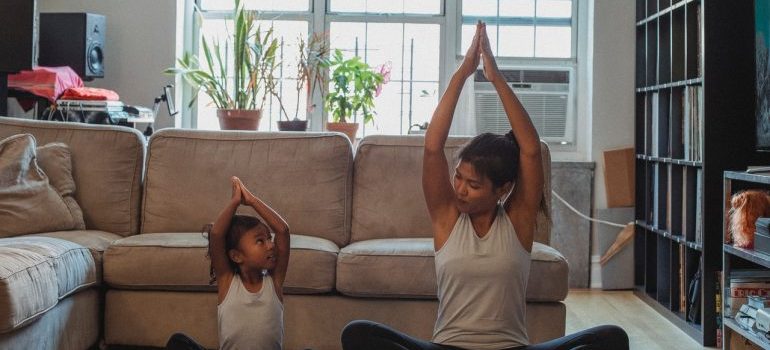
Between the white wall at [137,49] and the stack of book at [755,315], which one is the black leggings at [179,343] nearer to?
the stack of book at [755,315]

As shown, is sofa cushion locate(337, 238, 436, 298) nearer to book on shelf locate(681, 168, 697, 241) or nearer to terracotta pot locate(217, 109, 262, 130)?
book on shelf locate(681, 168, 697, 241)

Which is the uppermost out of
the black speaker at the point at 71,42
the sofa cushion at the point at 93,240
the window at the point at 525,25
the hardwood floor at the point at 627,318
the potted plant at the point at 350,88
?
the window at the point at 525,25

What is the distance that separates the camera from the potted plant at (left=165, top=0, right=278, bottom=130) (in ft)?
16.7

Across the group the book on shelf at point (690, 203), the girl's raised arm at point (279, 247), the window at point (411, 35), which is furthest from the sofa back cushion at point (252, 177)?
the window at point (411, 35)

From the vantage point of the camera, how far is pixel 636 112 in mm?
5168

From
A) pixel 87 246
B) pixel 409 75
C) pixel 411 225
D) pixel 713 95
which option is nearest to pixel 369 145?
pixel 411 225

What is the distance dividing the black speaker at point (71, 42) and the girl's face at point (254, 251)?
275 cm

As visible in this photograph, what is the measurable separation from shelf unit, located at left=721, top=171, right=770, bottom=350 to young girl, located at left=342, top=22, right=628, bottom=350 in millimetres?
1310

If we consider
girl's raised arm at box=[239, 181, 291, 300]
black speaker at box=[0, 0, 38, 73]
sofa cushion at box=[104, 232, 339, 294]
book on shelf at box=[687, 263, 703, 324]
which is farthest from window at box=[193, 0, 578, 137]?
girl's raised arm at box=[239, 181, 291, 300]

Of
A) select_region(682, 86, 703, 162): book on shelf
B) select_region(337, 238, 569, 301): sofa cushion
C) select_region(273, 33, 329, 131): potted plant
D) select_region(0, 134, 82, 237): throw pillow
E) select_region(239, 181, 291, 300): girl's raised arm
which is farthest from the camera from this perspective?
select_region(273, 33, 329, 131): potted plant

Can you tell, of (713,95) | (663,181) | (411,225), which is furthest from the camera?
(663,181)

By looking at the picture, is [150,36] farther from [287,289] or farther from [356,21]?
[287,289]

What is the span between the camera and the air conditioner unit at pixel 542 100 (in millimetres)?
5574

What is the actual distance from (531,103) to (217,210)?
250cm
